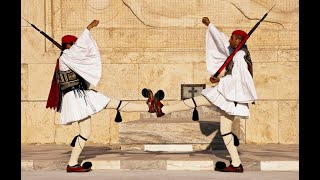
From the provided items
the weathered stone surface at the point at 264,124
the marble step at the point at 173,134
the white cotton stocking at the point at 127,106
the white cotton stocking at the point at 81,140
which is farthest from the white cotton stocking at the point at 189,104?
the weathered stone surface at the point at 264,124

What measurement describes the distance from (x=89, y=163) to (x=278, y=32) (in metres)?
5.85

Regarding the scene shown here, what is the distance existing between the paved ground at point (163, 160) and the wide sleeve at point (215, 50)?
51.7 inches

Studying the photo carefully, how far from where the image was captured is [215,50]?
10.0 metres

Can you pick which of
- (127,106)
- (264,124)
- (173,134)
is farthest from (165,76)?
(127,106)

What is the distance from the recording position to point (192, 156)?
1077 centimetres

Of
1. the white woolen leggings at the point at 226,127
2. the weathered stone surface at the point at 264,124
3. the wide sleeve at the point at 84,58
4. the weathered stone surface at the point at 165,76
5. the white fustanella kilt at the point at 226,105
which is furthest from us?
the weathered stone surface at the point at 165,76

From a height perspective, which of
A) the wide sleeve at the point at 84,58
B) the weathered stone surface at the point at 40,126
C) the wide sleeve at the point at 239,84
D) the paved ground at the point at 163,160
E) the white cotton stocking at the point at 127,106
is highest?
the wide sleeve at the point at 84,58

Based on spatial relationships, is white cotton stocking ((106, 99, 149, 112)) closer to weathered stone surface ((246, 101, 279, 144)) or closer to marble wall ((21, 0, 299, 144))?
marble wall ((21, 0, 299, 144))

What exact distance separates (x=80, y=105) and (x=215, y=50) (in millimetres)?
1989

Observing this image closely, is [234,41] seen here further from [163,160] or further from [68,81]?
[68,81]

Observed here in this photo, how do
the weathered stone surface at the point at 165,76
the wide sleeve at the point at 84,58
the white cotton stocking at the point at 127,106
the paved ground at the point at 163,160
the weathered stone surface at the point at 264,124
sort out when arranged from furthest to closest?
the weathered stone surface at the point at 165,76, the weathered stone surface at the point at 264,124, the paved ground at the point at 163,160, the white cotton stocking at the point at 127,106, the wide sleeve at the point at 84,58

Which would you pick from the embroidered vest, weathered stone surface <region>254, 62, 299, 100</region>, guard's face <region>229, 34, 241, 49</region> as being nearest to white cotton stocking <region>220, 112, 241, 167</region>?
guard's face <region>229, 34, 241, 49</region>

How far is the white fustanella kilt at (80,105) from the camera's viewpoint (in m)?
9.69

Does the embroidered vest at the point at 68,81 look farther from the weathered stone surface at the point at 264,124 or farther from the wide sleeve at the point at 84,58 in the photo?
the weathered stone surface at the point at 264,124
